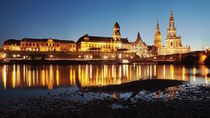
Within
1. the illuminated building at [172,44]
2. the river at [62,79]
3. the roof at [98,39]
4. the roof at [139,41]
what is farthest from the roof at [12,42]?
the illuminated building at [172,44]

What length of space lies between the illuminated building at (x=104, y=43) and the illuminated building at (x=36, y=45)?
10552 millimetres

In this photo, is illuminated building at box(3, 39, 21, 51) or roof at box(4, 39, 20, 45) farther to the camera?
roof at box(4, 39, 20, 45)

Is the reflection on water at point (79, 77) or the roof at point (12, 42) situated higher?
the roof at point (12, 42)

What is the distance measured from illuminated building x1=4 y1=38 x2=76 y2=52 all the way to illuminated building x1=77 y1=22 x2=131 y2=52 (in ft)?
34.6

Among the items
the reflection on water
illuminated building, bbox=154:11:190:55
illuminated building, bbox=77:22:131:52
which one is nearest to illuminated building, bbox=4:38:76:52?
illuminated building, bbox=77:22:131:52

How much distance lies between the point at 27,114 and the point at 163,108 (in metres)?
8.44

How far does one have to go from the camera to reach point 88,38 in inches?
6654

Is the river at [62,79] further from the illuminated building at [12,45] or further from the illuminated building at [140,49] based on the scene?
the illuminated building at [140,49]

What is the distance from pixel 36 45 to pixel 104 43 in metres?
44.8

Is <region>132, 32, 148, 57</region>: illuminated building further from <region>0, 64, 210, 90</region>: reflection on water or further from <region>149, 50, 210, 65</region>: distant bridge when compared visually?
<region>0, 64, 210, 90</region>: reflection on water

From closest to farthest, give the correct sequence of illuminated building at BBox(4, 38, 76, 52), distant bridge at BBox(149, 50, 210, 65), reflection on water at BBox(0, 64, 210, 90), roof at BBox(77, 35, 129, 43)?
1. reflection on water at BBox(0, 64, 210, 90)
2. distant bridge at BBox(149, 50, 210, 65)
3. illuminated building at BBox(4, 38, 76, 52)
4. roof at BBox(77, 35, 129, 43)

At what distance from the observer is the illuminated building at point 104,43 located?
166m

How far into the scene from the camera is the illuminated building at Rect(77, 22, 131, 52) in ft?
543

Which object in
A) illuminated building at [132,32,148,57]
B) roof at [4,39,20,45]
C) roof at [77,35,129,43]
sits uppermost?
roof at [77,35,129,43]
